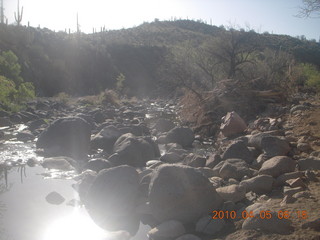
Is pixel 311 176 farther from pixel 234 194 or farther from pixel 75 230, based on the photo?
pixel 75 230

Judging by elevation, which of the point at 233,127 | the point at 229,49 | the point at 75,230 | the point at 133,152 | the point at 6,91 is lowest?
the point at 75,230

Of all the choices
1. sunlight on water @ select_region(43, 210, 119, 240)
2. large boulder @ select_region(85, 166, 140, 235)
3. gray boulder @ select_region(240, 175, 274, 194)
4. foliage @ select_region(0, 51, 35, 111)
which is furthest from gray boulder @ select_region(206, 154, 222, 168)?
foliage @ select_region(0, 51, 35, 111)

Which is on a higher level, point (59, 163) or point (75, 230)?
point (59, 163)

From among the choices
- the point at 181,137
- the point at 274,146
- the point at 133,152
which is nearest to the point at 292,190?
the point at 274,146

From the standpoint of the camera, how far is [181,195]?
17.1 feet

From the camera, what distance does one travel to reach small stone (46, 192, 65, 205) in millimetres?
6445

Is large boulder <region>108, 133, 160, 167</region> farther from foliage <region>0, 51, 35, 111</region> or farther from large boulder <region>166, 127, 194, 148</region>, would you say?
foliage <region>0, 51, 35, 111</region>

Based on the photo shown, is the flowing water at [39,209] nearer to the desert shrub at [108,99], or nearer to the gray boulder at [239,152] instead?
the gray boulder at [239,152]

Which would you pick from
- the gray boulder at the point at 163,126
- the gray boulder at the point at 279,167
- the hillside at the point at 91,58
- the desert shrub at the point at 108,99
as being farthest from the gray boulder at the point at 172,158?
the hillside at the point at 91,58

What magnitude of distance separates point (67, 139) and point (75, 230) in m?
5.18

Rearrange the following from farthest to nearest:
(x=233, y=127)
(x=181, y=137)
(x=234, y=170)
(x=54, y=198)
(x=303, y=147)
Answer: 1. (x=181, y=137)
2. (x=233, y=127)
3. (x=303, y=147)
4. (x=234, y=170)
5. (x=54, y=198)

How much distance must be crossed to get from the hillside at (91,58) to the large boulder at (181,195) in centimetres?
2263

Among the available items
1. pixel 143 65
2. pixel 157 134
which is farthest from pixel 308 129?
pixel 143 65

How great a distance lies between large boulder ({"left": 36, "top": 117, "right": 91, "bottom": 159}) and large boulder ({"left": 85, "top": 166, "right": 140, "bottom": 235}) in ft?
12.7
